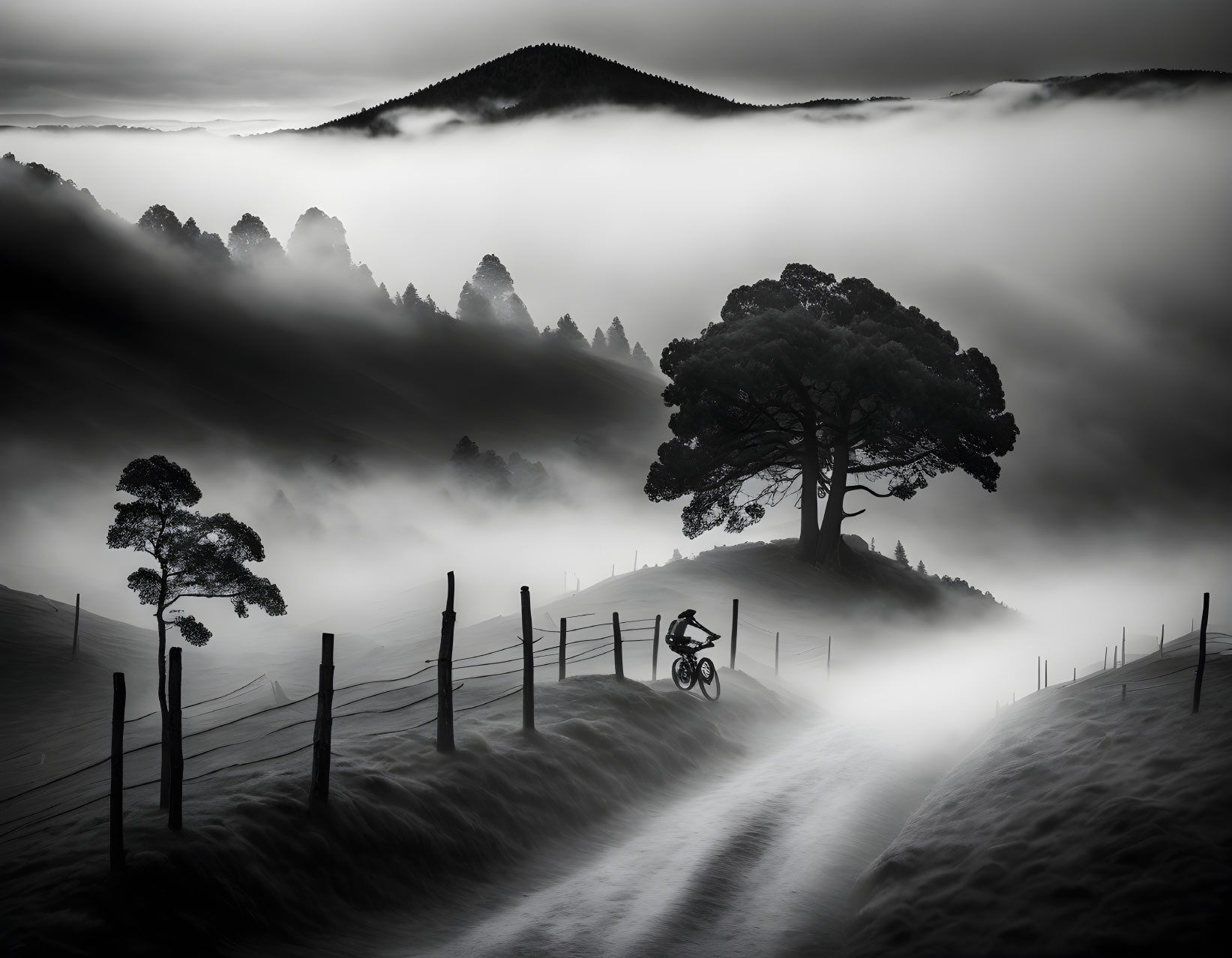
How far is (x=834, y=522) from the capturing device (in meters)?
57.1

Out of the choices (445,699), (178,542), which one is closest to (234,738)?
(445,699)

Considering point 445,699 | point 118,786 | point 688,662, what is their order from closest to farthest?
point 118,786 < point 445,699 < point 688,662

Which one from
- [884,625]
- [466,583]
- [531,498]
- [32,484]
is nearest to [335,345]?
[32,484]

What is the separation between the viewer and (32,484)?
144375 mm

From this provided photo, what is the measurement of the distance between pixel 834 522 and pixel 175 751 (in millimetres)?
46920

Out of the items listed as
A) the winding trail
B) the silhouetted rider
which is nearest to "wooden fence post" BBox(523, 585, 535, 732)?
the winding trail

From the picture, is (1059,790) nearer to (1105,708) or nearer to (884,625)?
(1105,708)

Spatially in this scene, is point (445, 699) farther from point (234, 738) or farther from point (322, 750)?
point (234, 738)

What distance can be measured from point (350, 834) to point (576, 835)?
16.2 feet

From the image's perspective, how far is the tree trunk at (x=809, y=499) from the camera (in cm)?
5700

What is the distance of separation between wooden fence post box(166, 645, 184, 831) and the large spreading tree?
135 feet

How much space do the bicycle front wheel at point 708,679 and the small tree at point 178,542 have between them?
53.9 feet

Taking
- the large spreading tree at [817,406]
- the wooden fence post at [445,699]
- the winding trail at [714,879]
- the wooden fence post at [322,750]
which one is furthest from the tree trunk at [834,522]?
the wooden fence post at [322,750]

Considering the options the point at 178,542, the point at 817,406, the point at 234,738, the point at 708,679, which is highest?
the point at 817,406
